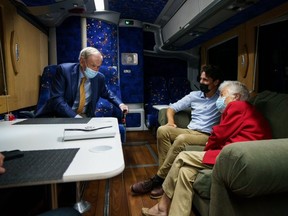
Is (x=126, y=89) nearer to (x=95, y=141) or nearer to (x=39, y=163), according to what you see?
(x=95, y=141)

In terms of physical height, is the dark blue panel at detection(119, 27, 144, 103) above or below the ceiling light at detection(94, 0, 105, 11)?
below

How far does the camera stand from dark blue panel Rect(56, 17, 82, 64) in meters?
3.89

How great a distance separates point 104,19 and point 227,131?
3389mm

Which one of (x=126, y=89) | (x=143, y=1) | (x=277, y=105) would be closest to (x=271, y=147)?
(x=277, y=105)

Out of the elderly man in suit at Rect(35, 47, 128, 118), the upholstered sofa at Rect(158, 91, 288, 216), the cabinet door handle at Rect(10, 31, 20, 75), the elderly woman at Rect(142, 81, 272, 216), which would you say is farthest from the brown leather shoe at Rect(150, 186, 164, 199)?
the cabinet door handle at Rect(10, 31, 20, 75)

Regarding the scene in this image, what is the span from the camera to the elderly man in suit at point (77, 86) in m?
2.16

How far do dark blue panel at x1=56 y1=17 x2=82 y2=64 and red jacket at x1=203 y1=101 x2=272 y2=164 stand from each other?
3288mm

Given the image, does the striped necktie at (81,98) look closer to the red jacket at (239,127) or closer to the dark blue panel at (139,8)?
the red jacket at (239,127)

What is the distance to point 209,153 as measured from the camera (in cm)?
146

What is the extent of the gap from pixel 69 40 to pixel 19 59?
148 centimetres

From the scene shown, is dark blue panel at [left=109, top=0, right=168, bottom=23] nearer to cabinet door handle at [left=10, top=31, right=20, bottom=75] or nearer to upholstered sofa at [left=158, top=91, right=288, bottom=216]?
cabinet door handle at [left=10, top=31, right=20, bottom=75]

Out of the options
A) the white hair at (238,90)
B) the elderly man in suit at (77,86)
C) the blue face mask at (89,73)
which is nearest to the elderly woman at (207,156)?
the white hair at (238,90)

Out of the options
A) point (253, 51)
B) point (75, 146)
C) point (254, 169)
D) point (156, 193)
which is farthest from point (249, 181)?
point (253, 51)

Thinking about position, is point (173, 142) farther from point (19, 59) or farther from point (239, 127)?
point (19, 59)
